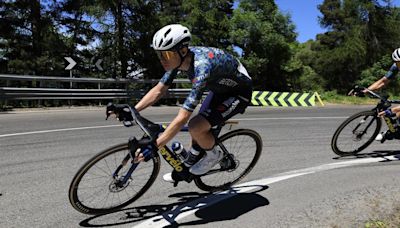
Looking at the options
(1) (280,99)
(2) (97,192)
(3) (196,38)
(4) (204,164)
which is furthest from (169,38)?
(3) (196,38)

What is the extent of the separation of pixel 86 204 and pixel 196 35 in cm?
3113

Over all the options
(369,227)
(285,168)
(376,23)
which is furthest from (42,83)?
(376,23)

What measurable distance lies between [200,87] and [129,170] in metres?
1.15

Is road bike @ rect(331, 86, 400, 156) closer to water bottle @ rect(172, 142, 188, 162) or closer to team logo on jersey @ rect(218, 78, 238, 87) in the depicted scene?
team logo on jersey @ rect(218, 78, 238, 87)

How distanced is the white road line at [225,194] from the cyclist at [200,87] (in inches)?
14.3

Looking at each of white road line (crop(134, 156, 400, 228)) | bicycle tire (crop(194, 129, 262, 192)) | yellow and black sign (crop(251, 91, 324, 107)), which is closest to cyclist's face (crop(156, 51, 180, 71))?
bicycle tire (crop(194, 129, 262, 192))

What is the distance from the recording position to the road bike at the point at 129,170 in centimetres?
418

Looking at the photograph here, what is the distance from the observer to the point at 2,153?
729cm

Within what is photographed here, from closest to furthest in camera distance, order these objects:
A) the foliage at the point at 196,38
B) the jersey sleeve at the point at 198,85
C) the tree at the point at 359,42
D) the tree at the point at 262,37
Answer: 1. the jersey sleeve at the point at 198,85
2. the foliage at the point at 196,38
3. the tree at the point at 262,37
4. the tree at the point at 359,42

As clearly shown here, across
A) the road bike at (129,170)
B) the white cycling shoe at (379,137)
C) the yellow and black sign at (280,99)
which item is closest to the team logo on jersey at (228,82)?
the road bike at (129,170)

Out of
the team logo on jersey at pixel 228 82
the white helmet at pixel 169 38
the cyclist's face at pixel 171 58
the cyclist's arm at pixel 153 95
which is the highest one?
the white helmet at pixel 169 38

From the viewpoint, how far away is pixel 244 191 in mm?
5273

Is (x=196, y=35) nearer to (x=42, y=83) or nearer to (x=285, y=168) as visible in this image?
(x=42, y=83)

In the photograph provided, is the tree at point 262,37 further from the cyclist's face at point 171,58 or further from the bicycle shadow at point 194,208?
the cyclist's face at point 171,58
